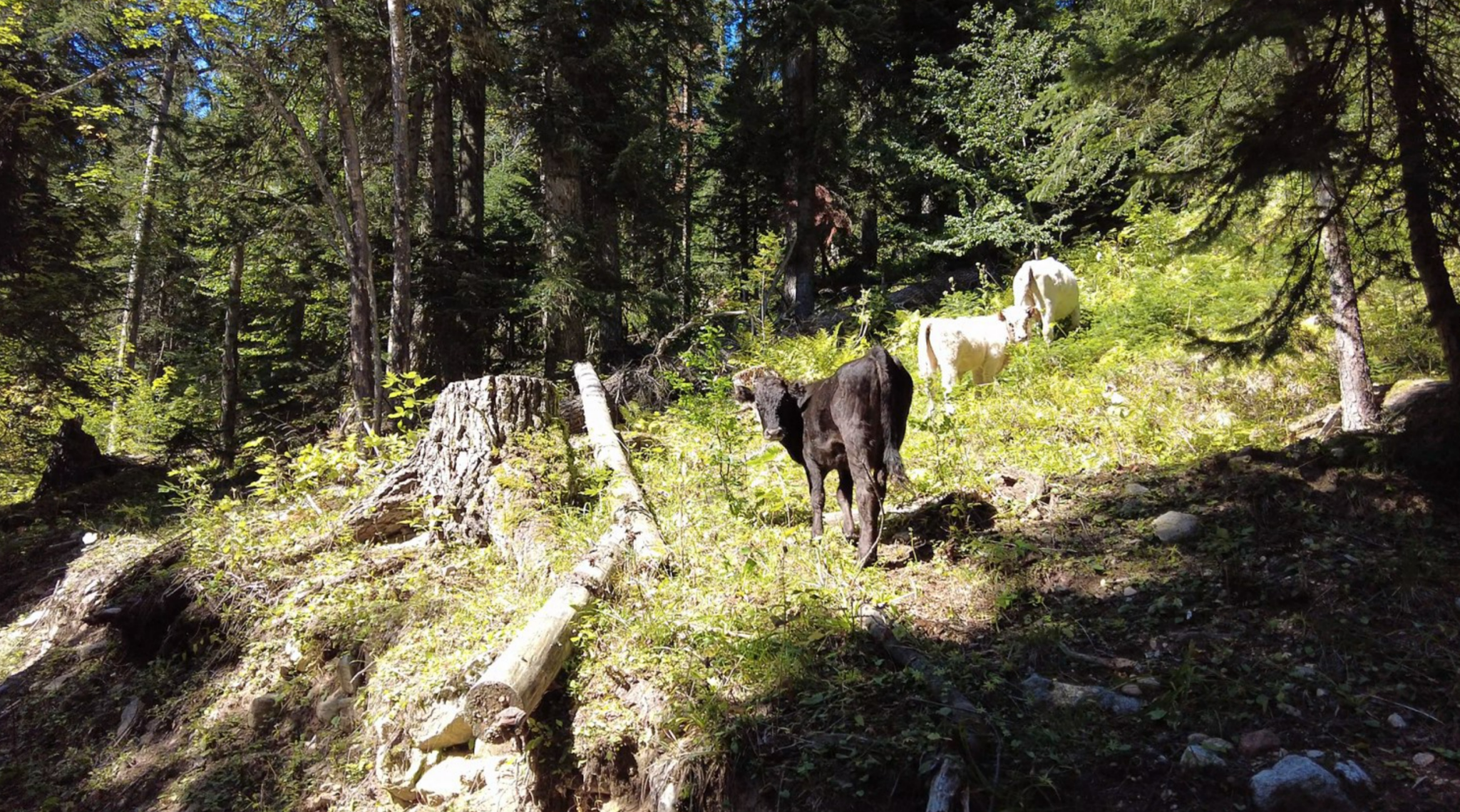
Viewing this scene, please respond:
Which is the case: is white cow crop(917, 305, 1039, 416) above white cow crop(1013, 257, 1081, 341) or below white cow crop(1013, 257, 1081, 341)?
below

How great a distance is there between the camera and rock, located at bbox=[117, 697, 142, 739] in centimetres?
668

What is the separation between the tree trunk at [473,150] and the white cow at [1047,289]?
33.9ft

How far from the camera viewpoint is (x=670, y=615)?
4410mm

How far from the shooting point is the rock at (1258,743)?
3074 millimetres

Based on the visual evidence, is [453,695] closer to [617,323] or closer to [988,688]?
[988,688]

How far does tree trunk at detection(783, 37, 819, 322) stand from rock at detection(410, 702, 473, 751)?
40.2 feet

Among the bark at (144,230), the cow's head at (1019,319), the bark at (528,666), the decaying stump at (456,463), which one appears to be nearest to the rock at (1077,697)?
the bark at (528,666)

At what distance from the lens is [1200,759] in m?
3.05

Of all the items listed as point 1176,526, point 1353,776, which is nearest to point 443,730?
point 1353,776

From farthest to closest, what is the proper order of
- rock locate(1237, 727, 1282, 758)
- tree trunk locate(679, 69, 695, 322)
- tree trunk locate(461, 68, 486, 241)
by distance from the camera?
tree trunk locate(461, 68, 486, 241), tree trunk locate(679, 69, 695, 322), rock locate(1237, 727, 1282, 758)

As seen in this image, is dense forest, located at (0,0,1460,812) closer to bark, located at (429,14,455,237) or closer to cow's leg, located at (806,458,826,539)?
bark, located at (429,14,455,237)

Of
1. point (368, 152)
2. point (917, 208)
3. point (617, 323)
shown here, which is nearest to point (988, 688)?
point (617, 323)

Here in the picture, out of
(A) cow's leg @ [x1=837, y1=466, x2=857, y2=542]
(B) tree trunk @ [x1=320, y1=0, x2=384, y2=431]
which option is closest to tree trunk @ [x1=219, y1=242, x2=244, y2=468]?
(B) tree trunk @ [x1=320, y1=0, x2=384, y2=431]

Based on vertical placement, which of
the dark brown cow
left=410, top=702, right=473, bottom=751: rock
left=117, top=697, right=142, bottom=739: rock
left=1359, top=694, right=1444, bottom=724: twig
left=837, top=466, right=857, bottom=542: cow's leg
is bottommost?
left=117, top=697, right=142, bottom=739: rock
